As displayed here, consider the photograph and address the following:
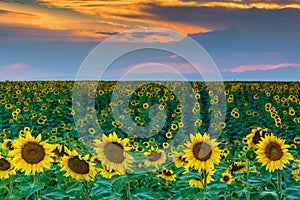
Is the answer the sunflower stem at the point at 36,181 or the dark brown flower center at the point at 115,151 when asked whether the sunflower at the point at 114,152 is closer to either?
the dark brown flower center at the point at 115,151

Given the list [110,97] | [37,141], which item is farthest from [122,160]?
[110,97]

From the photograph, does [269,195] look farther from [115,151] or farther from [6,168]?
[6,168]

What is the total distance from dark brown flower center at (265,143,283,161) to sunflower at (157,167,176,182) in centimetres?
123

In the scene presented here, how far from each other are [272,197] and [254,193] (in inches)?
9.6

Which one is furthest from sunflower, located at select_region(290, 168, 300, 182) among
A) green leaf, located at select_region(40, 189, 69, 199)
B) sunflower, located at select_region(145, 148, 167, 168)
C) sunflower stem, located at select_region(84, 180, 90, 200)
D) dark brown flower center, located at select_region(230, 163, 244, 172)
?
green leaf, located at select_region(40, 189, 69, 199)

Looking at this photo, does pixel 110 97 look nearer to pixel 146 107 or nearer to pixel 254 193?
pixel 146 107

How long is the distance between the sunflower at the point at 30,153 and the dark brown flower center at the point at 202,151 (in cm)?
127

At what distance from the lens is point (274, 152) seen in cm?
515

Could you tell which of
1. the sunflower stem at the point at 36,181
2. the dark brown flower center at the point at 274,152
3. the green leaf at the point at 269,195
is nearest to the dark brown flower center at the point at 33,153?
the sunflower stem at the point at 36,181

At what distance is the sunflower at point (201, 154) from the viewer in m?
4.93

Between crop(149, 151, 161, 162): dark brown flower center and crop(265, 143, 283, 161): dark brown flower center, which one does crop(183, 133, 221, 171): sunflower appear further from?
crop(149, 151, 161, 162): dark brown flower center

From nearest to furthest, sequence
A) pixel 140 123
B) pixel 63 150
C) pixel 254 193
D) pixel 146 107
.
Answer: pixel 254 193, pixel 63 150, pixel 140 123, pixel 146 107

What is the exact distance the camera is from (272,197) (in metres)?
4.85

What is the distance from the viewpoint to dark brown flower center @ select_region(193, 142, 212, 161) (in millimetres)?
4930
